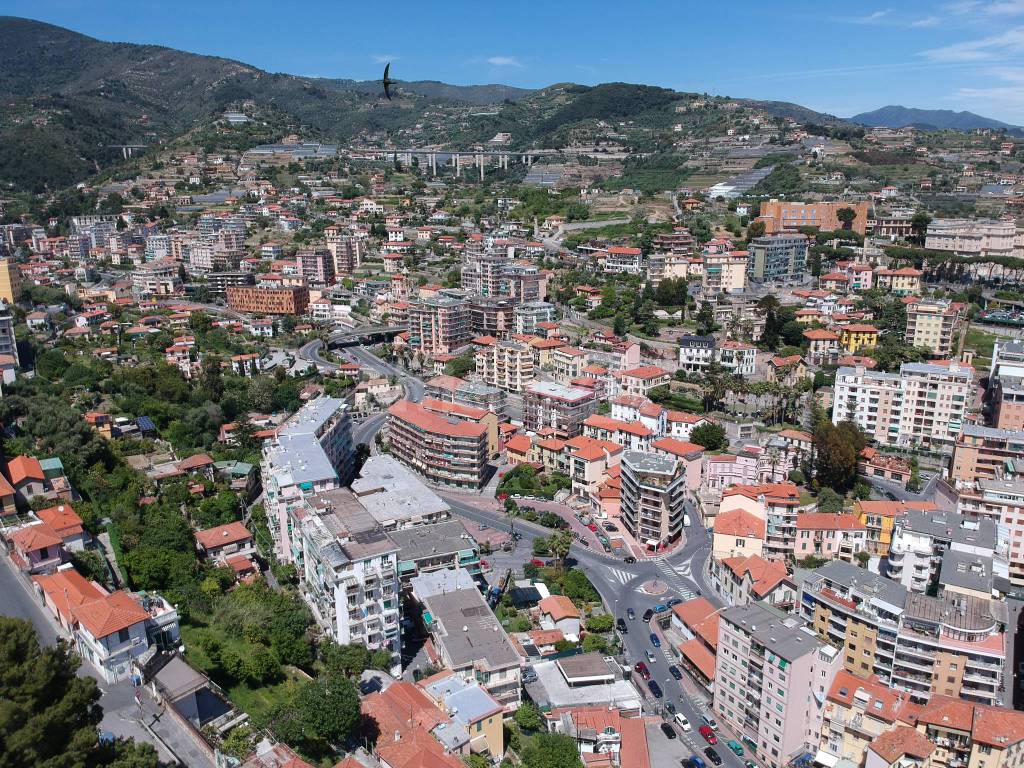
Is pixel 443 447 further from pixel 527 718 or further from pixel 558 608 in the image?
pixel 527 718

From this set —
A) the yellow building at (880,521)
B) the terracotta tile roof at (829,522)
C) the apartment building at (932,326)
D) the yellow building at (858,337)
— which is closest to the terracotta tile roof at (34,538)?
the terracotta tile roof at (829,522)

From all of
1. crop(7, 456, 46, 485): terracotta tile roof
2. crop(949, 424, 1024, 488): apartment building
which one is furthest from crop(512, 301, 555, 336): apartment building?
crop(7, 456, 46, 485): terracotta tile roof

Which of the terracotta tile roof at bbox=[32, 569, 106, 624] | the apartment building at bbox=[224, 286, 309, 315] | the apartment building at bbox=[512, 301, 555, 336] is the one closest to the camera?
the terracotta tile roof at bbox=[32, 569, 106, 624]

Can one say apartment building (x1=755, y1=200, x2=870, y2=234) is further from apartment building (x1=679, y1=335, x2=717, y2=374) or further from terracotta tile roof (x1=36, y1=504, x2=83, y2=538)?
terracotta tile roof (x1=36, y1=504, x2=83, y2=538)

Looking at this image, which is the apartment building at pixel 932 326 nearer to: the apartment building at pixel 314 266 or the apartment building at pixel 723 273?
the apartment building at pixel 723 273

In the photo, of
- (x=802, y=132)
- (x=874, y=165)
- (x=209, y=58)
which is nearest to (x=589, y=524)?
(x=874, y=165)

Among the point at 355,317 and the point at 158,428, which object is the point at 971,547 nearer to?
the point at 158,428
